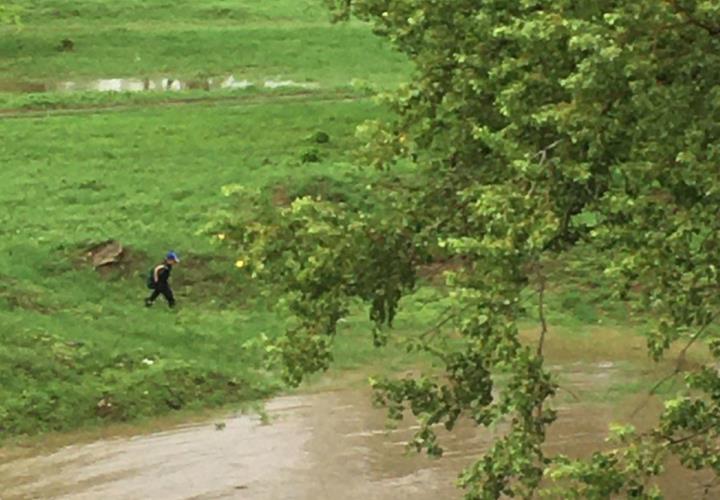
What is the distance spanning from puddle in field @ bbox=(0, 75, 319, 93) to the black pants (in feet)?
59.3

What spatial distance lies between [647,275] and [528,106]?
174 centimetres

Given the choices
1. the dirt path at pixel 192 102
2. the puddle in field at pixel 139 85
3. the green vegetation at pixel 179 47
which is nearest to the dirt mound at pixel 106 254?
the dirt path at pixel 192 102

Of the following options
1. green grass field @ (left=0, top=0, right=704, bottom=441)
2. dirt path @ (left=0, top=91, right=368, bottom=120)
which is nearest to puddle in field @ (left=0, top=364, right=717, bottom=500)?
green grass field @ (left=0, top=0, right=704, bottom=441)

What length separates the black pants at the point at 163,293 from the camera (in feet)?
82.2

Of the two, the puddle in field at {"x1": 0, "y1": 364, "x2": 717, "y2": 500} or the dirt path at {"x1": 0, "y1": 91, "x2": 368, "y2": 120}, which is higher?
the puddle in field at {"x1": 0, "y1": 364, "x2": 717, "y2": 500}

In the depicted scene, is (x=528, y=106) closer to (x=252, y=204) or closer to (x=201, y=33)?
(x=252, y=204)

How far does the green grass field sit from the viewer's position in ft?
70.3

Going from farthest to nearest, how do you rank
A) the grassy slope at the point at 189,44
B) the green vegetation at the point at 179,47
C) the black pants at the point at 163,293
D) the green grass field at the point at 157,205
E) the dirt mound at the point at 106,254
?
1. the grassy slope at the point at 189,44
2. the green vegetation at the point at 179,47
3. the dirt mound at the point at 106,254
4. the black pants at the point at 163,293
5. the green grass field at the point at 157,205

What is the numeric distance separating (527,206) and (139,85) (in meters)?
35.5

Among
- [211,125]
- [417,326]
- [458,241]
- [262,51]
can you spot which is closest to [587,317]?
[417,326]

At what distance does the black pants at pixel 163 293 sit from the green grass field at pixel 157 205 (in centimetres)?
24

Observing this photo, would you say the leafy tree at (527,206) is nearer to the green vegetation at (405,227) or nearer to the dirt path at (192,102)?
the green vegetation at (405,227)

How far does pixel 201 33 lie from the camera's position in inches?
1954

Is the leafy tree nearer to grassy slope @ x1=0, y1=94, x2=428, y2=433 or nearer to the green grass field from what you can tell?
the green grass field
